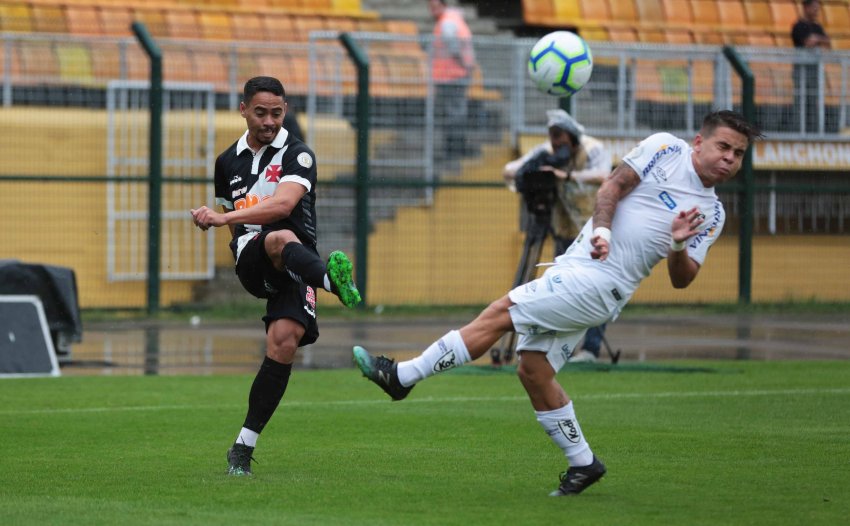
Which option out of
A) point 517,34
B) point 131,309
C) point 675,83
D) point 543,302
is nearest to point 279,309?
point 543,302

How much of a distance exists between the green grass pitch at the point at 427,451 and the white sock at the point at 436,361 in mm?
602

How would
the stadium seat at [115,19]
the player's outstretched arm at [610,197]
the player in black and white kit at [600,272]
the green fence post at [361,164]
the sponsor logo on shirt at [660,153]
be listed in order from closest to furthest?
the player in black and white kit at [600,272], the player's outstretched arm at [610,197], the sponsor logo on shirt at [660,153], the green fence post at [361,164], the stadium seat at [115,19]

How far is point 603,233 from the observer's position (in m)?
7.08

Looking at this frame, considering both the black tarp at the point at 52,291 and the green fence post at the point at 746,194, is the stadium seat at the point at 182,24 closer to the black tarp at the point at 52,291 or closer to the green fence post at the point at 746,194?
the green fence post at the point at 746,194

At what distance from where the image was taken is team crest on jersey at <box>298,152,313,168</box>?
7723 millimetres

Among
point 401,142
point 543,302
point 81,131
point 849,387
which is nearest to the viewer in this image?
point 543,302

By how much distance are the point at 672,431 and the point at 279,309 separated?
3215mm

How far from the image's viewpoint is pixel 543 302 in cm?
702

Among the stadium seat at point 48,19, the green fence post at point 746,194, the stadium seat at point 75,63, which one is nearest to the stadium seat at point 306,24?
the stadium seat at point 48,19

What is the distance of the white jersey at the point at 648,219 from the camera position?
23.7 feet

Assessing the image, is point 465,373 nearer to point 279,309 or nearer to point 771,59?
point 279,309

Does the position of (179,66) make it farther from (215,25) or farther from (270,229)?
(270,229)

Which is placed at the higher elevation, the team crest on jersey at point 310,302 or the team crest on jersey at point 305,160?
the team crest on jersey at point 305,160

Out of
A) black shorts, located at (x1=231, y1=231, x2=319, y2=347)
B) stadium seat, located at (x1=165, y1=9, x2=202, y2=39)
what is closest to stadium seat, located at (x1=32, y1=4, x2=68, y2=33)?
stadium seat, located at (x1=165, y1=9, x2=202, y2=39)
